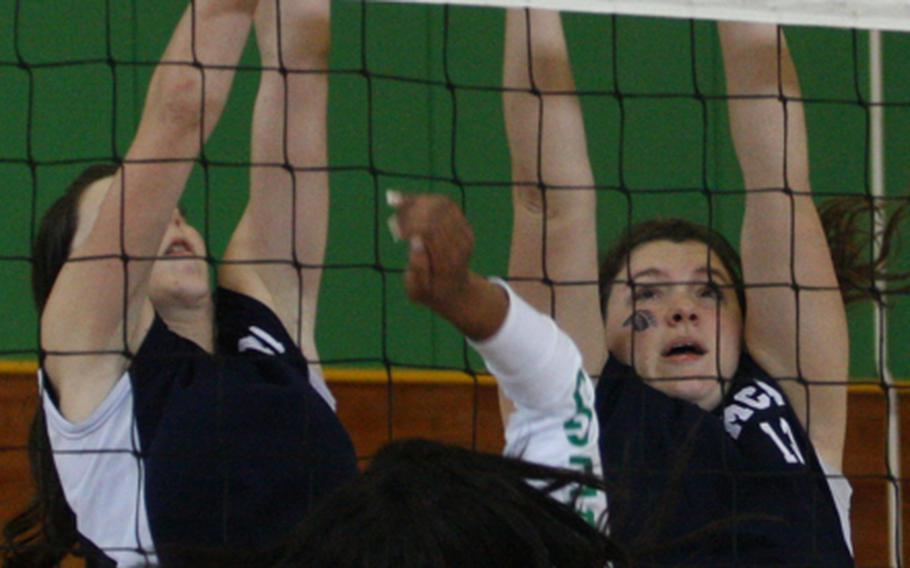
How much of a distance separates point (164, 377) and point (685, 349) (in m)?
0.52

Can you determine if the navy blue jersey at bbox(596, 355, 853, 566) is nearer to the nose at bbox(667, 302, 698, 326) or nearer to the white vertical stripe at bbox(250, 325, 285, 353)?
the nose at bbox(667, 302, 698, 326)

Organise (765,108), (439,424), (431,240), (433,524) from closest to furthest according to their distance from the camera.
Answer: (433,524) → (431,240) → (765,108) → (439,424)

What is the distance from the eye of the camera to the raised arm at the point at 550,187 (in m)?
1.60

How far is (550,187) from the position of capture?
1594mm

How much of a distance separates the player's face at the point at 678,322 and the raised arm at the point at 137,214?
18.2 inches

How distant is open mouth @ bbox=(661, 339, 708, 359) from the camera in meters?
1.66

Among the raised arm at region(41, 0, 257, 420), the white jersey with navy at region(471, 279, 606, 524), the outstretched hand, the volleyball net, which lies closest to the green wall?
the volleyball net

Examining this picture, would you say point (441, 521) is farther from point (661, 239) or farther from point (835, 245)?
point (835, 245)

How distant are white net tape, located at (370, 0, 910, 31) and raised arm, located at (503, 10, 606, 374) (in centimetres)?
9

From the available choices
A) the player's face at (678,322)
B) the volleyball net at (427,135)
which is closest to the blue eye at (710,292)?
the player's face at (678,322)

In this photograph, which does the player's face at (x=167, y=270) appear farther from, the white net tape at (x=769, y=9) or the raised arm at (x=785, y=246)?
the raised arm at (x=785, y=246)

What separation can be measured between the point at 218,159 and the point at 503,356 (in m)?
1.58

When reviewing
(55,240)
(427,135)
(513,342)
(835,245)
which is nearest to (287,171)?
(55,240)

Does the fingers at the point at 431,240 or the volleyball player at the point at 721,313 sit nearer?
the fingers at the point at 431,240
